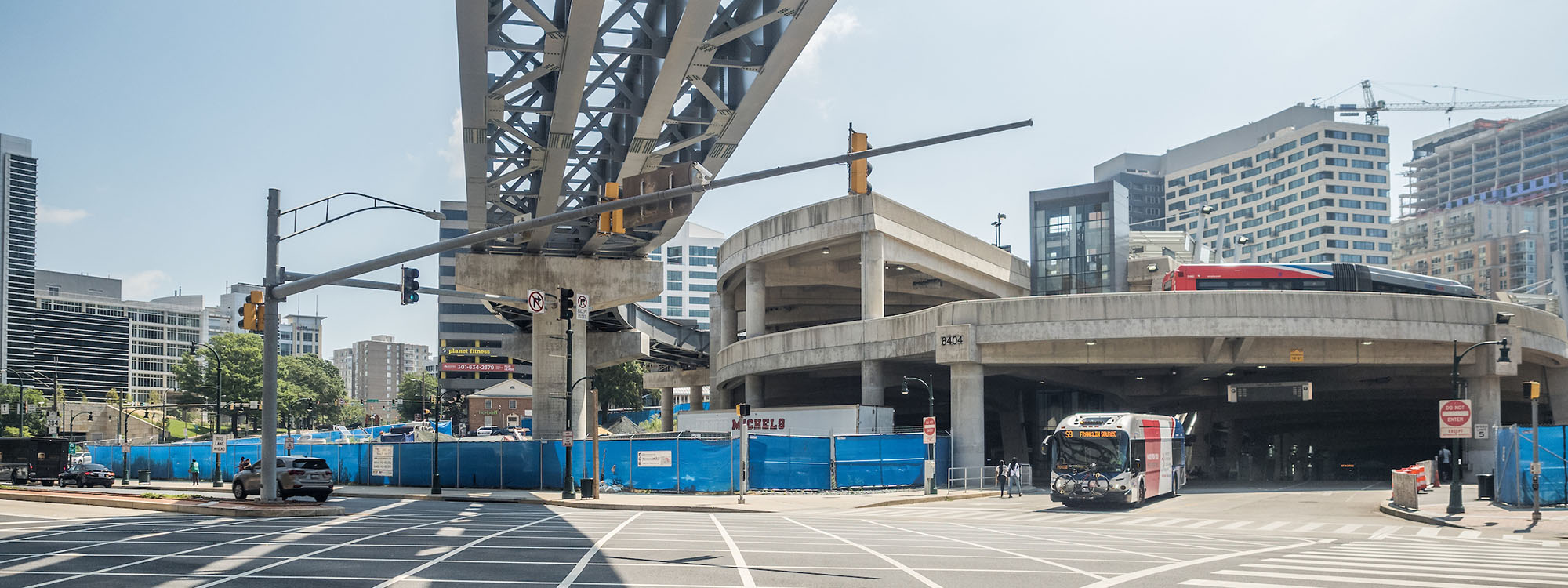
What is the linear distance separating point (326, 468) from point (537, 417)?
1765cm

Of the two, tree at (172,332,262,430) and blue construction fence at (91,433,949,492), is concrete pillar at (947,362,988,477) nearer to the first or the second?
blue construction fence at (91,433,949,492)

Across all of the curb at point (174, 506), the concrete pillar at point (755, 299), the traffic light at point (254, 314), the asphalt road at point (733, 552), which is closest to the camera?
the asphalt road at point (733, 552)

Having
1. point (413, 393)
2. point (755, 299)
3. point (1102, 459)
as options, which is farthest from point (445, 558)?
point (413, 393)

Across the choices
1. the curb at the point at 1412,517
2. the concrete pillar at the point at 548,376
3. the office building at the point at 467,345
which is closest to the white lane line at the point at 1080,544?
the curb at the point at 1412,517

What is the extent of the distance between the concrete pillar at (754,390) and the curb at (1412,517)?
35.1 m

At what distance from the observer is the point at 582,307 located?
43156mm

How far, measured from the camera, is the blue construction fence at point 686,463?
40.0 m

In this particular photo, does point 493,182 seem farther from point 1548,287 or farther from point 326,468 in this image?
point 1548,287

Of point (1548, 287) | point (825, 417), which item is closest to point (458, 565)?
point (825, 417)

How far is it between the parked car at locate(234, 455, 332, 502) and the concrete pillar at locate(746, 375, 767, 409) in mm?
32836

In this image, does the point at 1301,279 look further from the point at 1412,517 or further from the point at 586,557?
the point at 586,557

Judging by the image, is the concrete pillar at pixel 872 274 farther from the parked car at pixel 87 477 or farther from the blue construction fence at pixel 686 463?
the parked car at pixel 87 477

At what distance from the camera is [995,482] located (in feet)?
158

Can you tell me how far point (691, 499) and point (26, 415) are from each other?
123 meters
